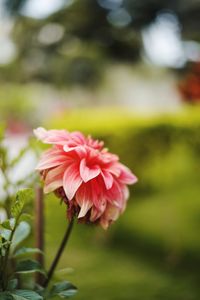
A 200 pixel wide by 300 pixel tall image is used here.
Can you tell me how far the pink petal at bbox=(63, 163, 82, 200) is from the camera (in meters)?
0.78

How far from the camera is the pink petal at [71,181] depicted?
778 millimetres

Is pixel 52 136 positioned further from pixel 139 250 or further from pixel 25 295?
pixel 139 250

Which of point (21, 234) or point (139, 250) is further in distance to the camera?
point (139, 250)

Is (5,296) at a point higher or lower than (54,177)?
lower

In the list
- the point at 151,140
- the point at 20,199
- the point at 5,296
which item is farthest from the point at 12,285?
the point at 151,140

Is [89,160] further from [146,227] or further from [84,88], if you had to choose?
[84,88]

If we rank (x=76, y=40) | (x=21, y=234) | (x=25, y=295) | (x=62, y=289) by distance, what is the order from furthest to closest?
1. (x=76, y=40)
2. (x=21, y=234)
3. (x=62, y=289)
4. (x=25, y=295)

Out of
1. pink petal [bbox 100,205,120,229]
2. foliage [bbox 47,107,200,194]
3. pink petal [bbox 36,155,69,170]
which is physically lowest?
pink petal [bbox 100,205,120,229]

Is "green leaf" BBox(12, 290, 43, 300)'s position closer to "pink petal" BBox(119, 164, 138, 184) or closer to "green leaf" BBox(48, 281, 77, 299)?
"green leaf" BBox(48, 281, 77, 299)

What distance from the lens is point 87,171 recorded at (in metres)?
0.79

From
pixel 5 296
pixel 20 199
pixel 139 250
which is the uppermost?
pixel 139 250

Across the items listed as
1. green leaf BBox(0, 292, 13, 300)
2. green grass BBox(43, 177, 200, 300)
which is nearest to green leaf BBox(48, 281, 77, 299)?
green leaf BBox(0, 292, 13, 300)

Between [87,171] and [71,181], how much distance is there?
0.11 ft

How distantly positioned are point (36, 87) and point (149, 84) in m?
3.21
